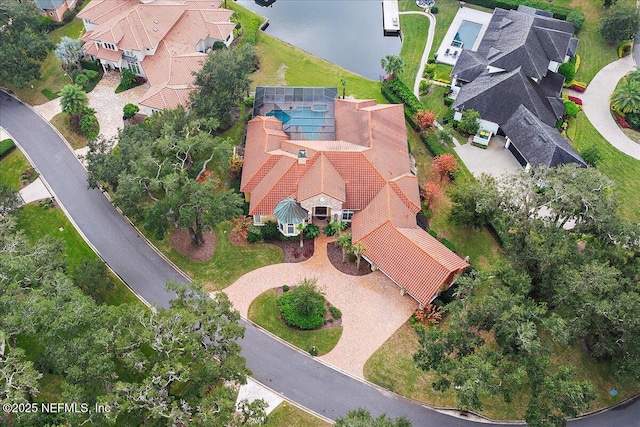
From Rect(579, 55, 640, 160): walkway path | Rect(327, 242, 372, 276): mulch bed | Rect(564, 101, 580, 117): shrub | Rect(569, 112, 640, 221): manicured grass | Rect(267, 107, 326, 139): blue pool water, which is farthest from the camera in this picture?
Rect(564, 101, 580, 117): shrub

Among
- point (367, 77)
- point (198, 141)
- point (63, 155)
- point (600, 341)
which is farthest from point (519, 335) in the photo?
point (63, 155)

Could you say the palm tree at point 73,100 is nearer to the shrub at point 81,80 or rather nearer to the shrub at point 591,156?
the shrub at point 81,80

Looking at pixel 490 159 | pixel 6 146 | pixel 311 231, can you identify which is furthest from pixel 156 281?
pixel 490 159

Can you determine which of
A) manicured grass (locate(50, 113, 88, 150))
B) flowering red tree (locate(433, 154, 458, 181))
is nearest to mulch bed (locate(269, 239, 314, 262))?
flowering red tree (locate(433, 154, 458, 181))

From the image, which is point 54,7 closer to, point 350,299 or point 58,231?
point 58,231

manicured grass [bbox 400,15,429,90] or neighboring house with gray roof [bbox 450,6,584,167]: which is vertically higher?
neighboring house with gray roof [bbox 450,6,584,167]

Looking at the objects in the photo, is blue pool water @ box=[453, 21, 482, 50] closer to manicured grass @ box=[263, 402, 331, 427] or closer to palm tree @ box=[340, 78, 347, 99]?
palm tree @ box=[340, 78, 347, 99]
